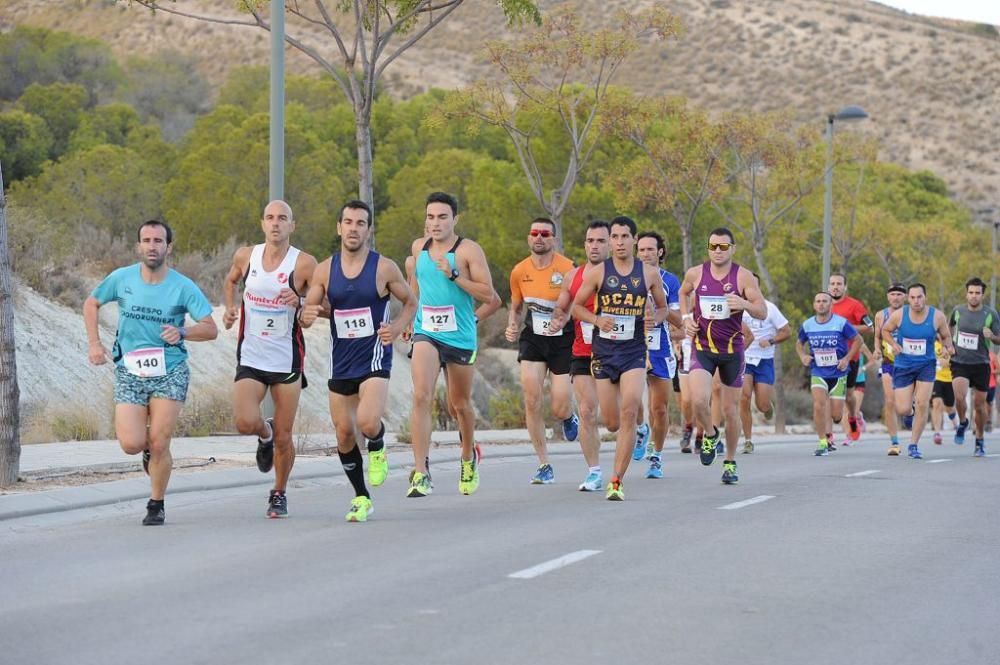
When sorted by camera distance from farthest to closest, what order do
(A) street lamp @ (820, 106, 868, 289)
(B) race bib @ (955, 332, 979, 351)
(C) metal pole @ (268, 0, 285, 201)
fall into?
(A) street lamp @ (820, 106, 868, 289) → (B) race bib @ (955, 332, 979, 351) → (C) metal pole @ (268, 0, 285, 201)

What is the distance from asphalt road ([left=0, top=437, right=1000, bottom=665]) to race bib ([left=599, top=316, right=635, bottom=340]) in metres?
1.39

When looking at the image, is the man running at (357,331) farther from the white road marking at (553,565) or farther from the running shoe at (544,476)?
the running shoe at (544,476)

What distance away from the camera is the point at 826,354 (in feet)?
75.6

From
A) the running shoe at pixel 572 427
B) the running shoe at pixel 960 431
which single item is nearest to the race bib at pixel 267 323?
the running shoe at pixel 572 427

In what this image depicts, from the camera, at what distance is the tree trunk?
14.2m

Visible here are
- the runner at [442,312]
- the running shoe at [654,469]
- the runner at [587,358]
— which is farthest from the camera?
the running shoe at [654,469]

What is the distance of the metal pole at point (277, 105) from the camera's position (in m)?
17.9

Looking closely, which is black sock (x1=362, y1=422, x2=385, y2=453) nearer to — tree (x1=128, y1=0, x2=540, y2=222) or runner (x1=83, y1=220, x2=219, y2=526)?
runner (x1=83, y1=220, x2=219, y2=526)

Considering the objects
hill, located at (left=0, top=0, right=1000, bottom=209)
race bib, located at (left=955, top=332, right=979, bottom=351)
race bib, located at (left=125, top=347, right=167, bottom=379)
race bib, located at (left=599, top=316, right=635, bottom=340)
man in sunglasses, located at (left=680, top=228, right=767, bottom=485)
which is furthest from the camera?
hill, located at (left=0, top=0, right=1000, bottom=209)

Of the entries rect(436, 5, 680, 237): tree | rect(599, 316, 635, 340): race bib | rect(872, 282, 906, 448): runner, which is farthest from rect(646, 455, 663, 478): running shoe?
rect(436, 5, 680, 237): tree

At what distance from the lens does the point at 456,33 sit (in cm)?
10419

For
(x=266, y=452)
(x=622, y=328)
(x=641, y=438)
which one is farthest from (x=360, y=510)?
(x=641, y=438)

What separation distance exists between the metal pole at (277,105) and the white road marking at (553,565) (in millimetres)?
8522

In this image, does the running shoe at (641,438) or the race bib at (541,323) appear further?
the running shoe at (641,438)
